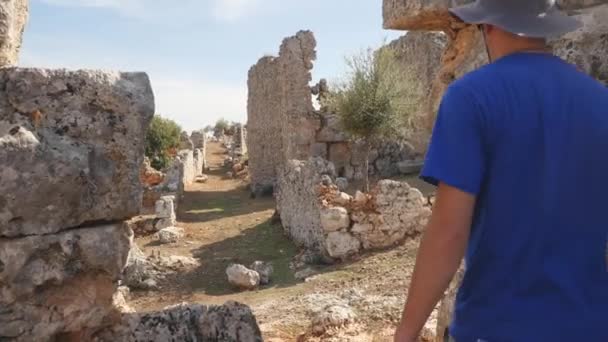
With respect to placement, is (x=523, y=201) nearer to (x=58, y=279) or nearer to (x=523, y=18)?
(x=523, y=18)

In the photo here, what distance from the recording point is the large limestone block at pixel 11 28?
9.86 ft

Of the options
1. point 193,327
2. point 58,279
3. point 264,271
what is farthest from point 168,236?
point 58,279

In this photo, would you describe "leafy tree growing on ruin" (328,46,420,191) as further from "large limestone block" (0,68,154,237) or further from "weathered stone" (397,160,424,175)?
"large limestone block" (0,68,154,237)

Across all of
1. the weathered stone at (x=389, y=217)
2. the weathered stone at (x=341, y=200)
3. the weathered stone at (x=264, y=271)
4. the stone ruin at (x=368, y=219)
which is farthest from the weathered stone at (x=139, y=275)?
the weathered stone at (x=389, y=217)

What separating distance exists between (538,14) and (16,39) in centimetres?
255

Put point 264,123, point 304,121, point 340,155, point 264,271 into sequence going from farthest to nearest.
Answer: point 264,123 < point 340,155 < point 304,121 < point 264,271

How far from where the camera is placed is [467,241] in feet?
5.71

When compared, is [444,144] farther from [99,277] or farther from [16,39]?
[16,39]

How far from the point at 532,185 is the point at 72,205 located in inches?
83.3

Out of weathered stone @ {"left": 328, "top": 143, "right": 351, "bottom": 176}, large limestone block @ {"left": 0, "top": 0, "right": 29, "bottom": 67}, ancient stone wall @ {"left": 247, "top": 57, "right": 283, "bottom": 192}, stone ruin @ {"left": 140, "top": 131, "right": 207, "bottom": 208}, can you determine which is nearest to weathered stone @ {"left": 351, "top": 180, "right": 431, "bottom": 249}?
stone ruin @ {"left": 140, "top": 131, "right": 207, "bottom": 208}

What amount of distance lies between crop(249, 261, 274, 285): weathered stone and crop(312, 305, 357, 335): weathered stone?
3.12 meters

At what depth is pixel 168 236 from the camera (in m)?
13.7

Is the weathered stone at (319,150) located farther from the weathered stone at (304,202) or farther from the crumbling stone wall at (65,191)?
the crumbling stone wall at (65,191)

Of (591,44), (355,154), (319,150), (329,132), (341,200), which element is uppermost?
(591,44)
